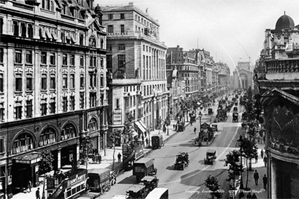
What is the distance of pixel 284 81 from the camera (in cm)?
1505

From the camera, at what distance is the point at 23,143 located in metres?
37.2

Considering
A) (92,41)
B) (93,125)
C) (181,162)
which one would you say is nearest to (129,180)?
(181,162)

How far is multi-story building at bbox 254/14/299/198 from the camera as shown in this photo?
1487cm

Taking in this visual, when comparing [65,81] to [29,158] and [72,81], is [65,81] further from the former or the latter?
[29,158]

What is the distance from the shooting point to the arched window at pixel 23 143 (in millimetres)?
36094

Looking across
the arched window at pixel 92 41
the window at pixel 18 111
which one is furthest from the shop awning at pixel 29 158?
the arched window at pixel 92 41

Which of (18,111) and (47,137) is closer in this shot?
(18,111)

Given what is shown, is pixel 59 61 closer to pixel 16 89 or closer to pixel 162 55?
pixel 16 89

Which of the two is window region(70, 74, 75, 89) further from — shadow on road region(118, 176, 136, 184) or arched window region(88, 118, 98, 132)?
shadow on road region(118, 176, 136, 184)

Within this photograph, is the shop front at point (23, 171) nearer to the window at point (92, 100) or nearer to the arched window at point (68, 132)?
the arched window at point (68, 132)

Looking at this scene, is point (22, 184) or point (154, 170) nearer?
point (22, 184)

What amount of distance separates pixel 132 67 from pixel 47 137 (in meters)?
29.5

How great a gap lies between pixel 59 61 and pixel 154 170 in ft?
52.6

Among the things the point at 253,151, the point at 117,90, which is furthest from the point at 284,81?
the point at 117,90
